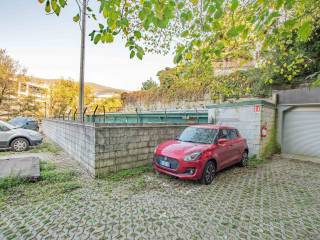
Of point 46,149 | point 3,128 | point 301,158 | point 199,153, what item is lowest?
point 46,149

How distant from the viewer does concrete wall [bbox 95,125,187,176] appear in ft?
17.7

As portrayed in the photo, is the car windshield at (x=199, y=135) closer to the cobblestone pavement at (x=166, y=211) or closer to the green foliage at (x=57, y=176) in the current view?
the cobblestone pavement at (x=166, y=211)

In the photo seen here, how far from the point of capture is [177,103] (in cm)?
1501

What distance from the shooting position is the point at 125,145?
5980 mm

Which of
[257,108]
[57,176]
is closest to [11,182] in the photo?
[57,176]

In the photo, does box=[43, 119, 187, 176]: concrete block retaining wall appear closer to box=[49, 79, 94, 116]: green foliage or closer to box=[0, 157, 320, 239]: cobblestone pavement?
box=[0, 157, 320, 239]: cobblestone pavement

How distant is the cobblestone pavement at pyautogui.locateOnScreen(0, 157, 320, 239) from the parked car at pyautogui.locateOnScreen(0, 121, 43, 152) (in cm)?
597

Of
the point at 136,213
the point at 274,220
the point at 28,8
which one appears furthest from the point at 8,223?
the point at 28,8

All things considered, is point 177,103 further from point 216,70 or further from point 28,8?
point 28,8

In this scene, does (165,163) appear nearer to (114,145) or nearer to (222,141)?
(114,145)

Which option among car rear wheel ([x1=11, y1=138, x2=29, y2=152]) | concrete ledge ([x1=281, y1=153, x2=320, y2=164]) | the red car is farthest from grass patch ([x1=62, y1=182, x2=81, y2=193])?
concrete ledge ([x1=281, y1=153, x2=320, y2=164])

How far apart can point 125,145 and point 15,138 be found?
672cm

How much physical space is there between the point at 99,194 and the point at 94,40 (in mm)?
3330

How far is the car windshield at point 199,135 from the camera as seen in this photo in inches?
222
